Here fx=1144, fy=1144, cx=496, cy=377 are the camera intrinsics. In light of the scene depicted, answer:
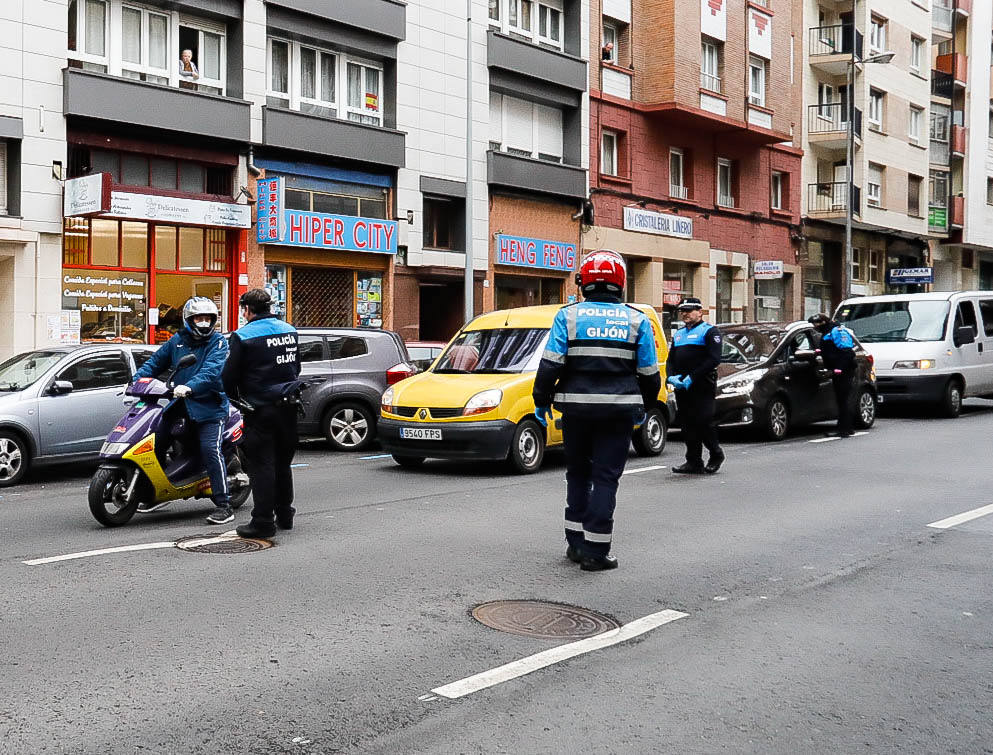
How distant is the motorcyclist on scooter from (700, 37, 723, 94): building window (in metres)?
25.7

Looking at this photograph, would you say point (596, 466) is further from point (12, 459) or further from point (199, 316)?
point (12, 459)

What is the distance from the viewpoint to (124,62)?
20.0m

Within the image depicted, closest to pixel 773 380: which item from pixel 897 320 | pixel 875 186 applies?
pixel 897 320

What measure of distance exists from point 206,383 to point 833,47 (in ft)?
113

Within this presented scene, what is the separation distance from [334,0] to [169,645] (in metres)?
19.9

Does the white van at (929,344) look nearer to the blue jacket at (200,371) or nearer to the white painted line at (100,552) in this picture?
the blue jacket at (200,371)

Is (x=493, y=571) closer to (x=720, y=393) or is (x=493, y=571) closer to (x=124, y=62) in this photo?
(x=720, y=393)

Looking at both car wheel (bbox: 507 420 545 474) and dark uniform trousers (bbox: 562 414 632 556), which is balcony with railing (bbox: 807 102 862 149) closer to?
car wheel (bbox: 507 420 545 474)

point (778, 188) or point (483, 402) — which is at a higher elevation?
point (778, 188)

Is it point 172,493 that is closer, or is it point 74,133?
point 172,493

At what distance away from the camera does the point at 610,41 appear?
1202 inches

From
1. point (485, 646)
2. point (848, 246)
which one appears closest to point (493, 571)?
point (485, 646)

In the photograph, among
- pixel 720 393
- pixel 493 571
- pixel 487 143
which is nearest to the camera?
pixel 493 571

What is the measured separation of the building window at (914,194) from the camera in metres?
43.4
